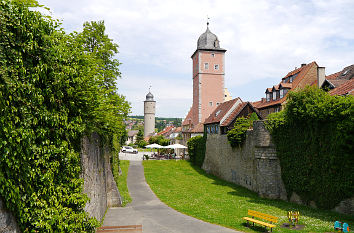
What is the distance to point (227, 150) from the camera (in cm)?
2806

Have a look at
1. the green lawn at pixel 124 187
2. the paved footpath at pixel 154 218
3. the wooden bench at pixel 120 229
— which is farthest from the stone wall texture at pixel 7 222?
the green lawn at pixel 124 187

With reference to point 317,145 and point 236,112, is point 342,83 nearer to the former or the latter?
point 236,112

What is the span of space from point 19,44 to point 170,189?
18.5 metres

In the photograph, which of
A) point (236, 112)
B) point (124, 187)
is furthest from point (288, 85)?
point (124, 187)

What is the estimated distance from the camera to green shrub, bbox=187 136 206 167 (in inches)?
1406

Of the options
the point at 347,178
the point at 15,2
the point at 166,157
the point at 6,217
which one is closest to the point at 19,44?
the point at 15,2

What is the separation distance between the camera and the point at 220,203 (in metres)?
17.6

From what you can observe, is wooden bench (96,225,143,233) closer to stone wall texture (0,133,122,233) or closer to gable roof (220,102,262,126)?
stone wall texture (0,133,122,233)

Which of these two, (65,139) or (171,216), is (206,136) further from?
(65,139)

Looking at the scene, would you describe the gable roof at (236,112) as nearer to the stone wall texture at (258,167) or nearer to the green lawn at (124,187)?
the stone wall texture at (258,167)

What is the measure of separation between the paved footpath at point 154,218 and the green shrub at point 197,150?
55.9 ft

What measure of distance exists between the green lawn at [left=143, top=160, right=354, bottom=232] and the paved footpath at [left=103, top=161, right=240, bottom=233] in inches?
27.8

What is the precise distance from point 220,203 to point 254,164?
6149 mm

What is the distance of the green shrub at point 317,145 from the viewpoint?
1434 centimetres
